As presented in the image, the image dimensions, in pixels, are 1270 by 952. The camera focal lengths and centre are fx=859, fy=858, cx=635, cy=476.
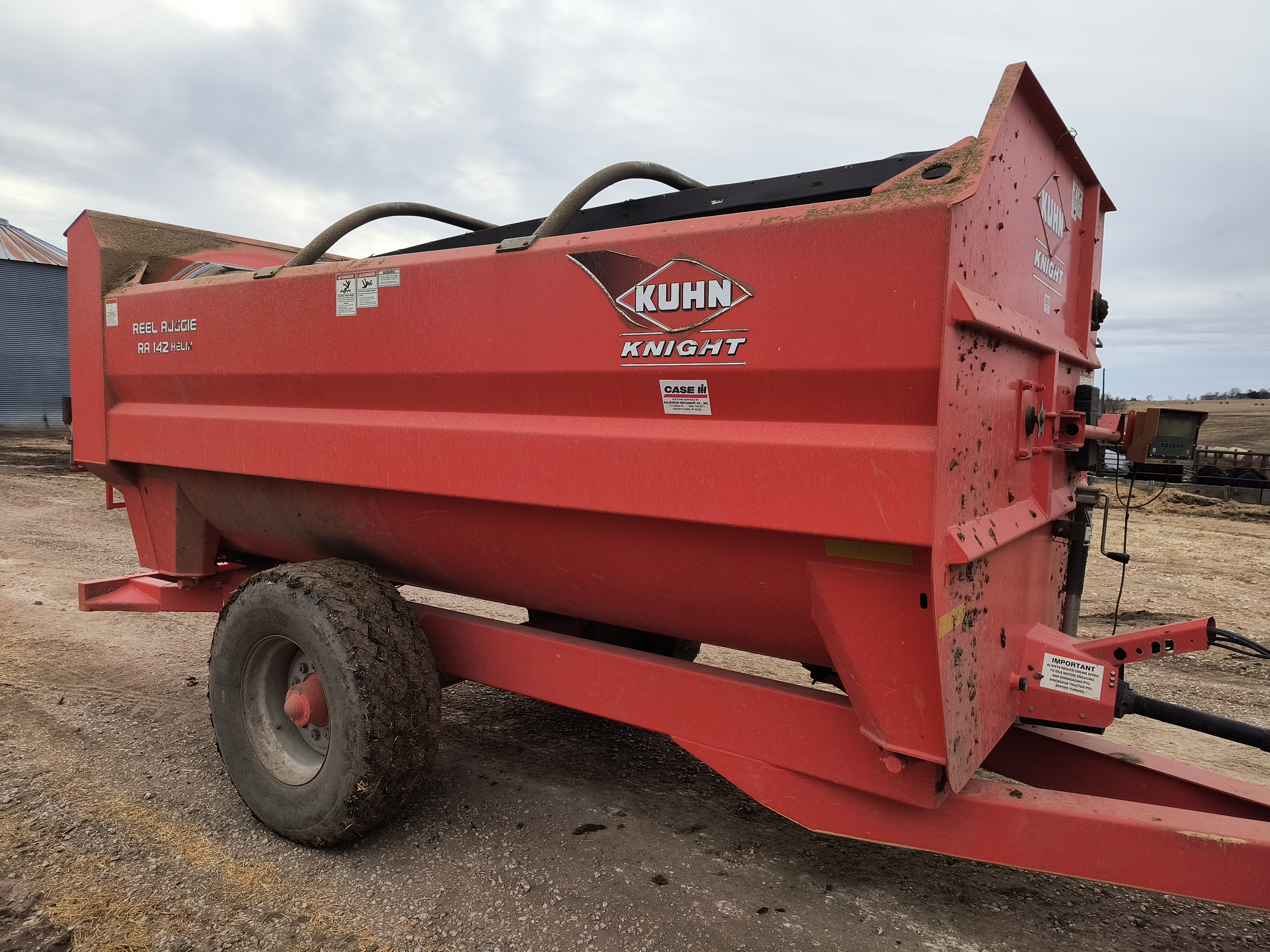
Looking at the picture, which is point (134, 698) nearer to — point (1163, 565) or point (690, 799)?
point (690, 799)

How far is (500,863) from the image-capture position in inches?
107

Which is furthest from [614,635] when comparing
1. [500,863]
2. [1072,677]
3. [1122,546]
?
[1122,546]

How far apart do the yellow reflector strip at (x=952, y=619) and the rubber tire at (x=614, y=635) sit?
171 cm

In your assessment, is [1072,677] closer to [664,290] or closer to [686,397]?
[686,397]

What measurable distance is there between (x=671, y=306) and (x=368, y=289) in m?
1.19

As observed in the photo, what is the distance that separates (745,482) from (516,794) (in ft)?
5.76

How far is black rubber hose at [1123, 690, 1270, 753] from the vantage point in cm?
234

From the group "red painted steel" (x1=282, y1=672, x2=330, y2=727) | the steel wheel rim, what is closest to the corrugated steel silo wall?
the steel wheel rim

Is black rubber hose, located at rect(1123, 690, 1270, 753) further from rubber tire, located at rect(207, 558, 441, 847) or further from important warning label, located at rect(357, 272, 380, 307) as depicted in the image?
important warning label, located at rect(357, 272, 380, 307)

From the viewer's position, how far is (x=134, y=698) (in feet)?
13.5

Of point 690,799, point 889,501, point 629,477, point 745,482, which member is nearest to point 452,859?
point 690,799

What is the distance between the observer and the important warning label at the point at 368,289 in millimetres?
2824

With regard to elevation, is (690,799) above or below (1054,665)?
below

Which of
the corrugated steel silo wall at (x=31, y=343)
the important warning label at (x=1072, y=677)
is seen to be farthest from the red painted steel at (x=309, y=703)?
the corrugated steel silo wall at (x=31, y=343)
